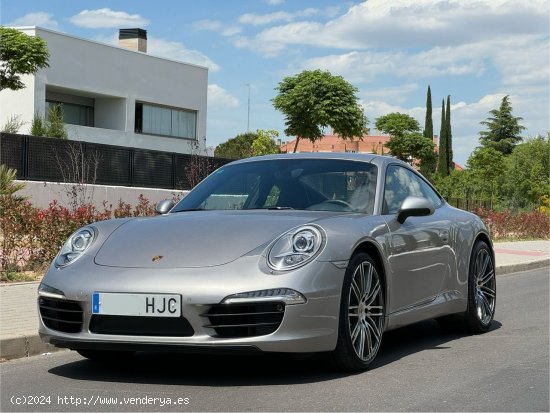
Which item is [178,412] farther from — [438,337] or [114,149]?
[114,149]

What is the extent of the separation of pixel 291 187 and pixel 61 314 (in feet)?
6.63

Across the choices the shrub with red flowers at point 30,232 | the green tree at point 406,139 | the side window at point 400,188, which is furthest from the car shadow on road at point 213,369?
the green tree at point 406,139

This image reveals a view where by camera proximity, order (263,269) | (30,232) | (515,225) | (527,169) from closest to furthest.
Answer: (263,269) → (30,232) → (515,225) → (527,169)

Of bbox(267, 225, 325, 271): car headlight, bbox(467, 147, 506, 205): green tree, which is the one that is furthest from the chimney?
bbox(267, 225, 325, 271): car headlight

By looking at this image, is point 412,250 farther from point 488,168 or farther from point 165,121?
point 488,168

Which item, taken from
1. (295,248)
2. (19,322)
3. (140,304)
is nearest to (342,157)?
(295,248)

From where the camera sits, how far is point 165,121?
2178 inches

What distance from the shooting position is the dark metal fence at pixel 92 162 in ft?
77.8

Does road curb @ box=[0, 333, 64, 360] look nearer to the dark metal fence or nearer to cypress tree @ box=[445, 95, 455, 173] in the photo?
the dark metal fence

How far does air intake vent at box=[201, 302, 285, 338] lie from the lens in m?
5.69

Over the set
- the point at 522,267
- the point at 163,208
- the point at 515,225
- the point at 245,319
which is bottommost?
the point at 522,267

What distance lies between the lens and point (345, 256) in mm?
6156

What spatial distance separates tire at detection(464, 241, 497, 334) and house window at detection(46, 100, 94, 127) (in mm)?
42271

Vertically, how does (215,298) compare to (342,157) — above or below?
below
